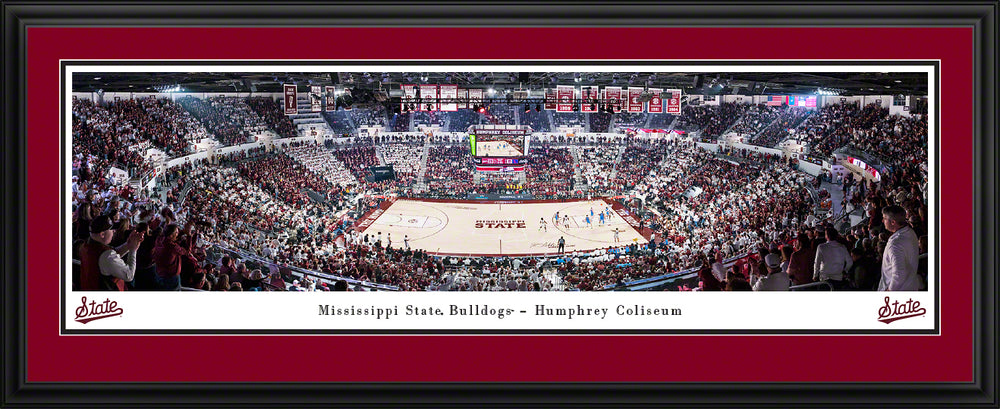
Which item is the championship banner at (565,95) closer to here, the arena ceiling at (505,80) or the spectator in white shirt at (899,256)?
the arena ceiling at (505,80)

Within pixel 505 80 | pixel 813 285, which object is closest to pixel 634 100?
pixel 505 80

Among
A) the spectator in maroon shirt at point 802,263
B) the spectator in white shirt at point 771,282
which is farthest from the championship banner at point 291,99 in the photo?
the spectator in maroon shirt at point 802,263

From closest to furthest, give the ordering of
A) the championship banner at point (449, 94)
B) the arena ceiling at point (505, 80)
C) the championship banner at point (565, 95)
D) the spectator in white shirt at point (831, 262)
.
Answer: the spectator in white shirt at point (831, 262)
the arena ceiling at point (505, 80)
the championship banner at point (449, 94)
the championship banner at point (565, 95)

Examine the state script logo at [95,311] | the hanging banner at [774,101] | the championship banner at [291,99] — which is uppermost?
the hanging banner at [774,101]

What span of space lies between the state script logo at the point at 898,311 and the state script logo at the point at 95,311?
7593 mm

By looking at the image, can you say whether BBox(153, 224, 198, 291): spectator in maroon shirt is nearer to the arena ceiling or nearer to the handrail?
the arena ceiling

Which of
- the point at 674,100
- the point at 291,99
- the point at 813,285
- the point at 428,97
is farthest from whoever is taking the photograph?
the point at 674,100

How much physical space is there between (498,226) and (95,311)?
19.5 meters

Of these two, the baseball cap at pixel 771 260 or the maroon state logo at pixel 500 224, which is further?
the maroon state logo at pixel 500 224
